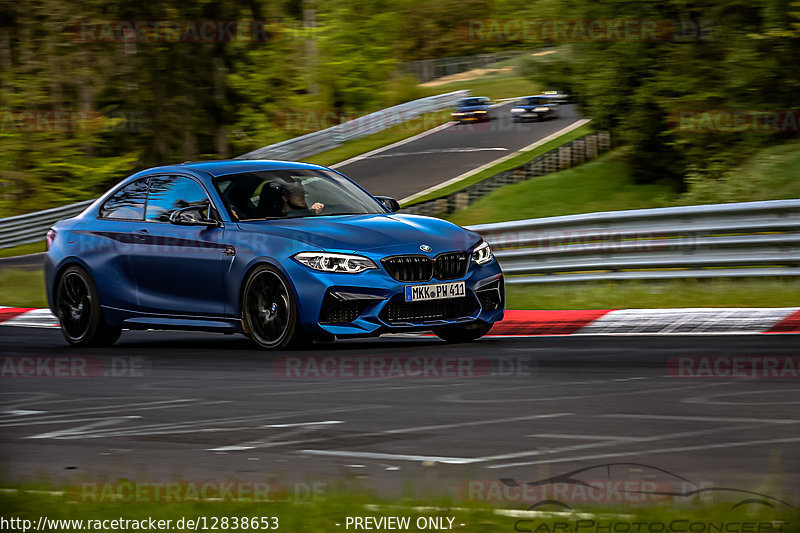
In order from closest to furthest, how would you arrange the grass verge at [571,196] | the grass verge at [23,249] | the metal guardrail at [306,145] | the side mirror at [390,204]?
the side mirror at [390,204], the grass verge at [571,196], the grass verge at [23,249], the metal guardrail at [306,145]

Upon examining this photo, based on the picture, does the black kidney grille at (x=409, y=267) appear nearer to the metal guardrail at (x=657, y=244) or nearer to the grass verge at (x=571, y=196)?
the metal guardrail at (x=657, y=244)

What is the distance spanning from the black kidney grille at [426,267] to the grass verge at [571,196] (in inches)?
556

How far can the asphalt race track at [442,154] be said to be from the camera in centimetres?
3578

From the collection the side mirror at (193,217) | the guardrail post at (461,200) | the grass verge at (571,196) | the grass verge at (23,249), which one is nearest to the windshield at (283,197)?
the side mirror at (193,217)

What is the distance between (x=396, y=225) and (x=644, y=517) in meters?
6.61

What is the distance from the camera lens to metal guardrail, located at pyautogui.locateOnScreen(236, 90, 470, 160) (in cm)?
3788

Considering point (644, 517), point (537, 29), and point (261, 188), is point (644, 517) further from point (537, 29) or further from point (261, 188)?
point (537, 29)

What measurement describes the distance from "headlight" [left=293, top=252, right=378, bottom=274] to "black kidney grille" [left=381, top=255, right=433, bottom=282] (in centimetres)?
14

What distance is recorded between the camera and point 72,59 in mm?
38469

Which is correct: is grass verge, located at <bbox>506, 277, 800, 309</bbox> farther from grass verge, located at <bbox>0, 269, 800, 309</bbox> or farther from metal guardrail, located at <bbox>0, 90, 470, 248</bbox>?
metal guardrail, located at <bbox>0, 90, 470, 248</bbox>

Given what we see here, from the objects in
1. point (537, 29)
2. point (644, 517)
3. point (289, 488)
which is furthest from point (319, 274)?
point (537, 29)

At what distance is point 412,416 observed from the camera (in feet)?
23.1

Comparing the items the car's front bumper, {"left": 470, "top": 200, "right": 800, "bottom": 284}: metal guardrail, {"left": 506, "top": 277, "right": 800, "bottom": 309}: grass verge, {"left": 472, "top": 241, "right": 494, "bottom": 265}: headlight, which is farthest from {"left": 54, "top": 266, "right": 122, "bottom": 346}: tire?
{"left": 470, "top": 200, "right": 800, "bottom": 284}: metal guardrail

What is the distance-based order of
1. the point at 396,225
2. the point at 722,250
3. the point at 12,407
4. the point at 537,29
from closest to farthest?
1. the point at 12,407
2. the point at 396,225
3. the point at 722,250
4. the point at 537,29
